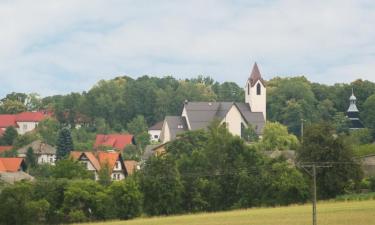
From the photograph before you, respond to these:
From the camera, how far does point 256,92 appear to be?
160 m

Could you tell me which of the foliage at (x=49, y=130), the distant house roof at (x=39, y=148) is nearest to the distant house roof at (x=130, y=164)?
the distant house roof at (x=39, y=148)

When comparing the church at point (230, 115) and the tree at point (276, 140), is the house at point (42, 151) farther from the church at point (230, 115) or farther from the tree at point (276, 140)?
the tree at point (276, 140)

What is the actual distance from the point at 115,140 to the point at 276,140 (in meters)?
50.6

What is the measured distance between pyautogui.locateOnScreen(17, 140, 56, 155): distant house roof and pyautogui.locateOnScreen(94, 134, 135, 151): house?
1117 centimetres

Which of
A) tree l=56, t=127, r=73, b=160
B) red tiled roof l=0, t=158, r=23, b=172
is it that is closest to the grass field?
red tiled roof l=0, t=158, r=23, b=172

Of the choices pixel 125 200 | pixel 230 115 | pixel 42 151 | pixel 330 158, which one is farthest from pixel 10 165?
pixel 330 158

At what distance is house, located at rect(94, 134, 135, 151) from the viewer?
16862cm

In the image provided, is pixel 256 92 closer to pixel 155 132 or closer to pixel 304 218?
pixel 155 132

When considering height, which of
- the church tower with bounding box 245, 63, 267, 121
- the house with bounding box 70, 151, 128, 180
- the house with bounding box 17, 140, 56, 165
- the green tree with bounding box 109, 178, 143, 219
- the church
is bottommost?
the green tree with bounding box 109, 178, 143, 219

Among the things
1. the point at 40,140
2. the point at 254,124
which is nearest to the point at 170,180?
the point at 254,124

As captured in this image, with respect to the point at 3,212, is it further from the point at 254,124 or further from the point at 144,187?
the point at 254,124

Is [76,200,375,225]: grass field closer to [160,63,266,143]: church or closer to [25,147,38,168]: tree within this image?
[25,147,38,168]: tree

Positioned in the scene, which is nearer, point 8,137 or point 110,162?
point 110,162

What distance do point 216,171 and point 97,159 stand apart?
42.6 m
